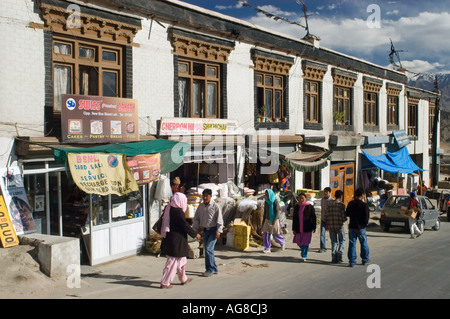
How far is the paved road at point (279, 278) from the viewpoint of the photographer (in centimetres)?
836

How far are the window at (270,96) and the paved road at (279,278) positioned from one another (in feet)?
21.0

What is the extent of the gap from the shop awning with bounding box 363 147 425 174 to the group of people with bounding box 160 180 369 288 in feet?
38.9

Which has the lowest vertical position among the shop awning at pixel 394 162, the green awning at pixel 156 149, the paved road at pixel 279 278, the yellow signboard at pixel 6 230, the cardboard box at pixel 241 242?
the paved road at pixel 279 278

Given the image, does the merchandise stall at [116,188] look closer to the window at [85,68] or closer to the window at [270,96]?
the window at [85,68]

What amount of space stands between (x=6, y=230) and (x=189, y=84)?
7.19 metres

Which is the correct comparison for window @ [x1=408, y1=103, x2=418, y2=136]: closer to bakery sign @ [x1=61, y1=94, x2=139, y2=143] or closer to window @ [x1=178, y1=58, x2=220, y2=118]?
window @ [x1=178, y1=58, x2=220, y2=118]

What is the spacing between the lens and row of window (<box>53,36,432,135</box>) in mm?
11141

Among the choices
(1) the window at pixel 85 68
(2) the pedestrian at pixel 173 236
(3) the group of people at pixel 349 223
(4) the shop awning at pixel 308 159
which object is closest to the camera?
(2) the pedestrian at pixel 173 236

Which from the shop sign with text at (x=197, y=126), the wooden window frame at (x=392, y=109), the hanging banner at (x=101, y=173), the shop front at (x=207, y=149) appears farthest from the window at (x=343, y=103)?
the hanging banner at (x=101, y=173)

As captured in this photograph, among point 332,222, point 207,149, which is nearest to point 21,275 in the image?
point 332,222

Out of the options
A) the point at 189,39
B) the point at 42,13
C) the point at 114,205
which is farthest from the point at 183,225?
the point at 189,39

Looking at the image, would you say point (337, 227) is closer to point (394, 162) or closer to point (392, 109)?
point (394, 162)

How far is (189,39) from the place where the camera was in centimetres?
1397

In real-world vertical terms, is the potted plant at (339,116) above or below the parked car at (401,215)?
above
